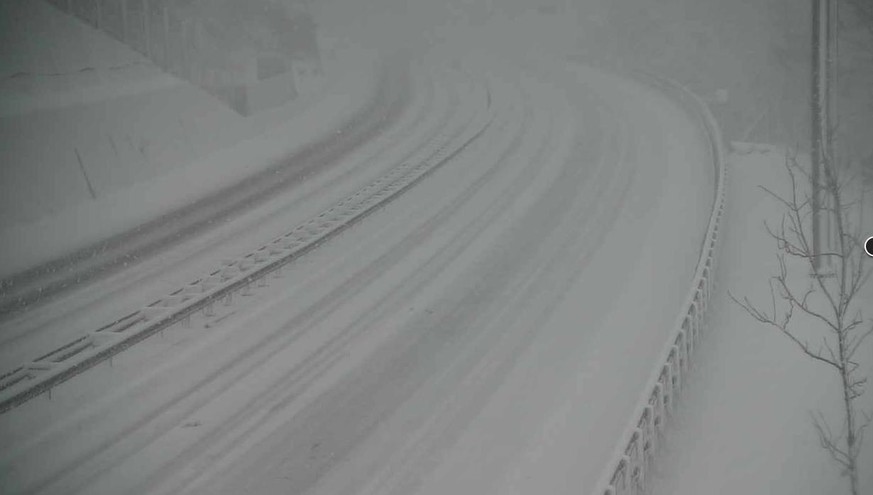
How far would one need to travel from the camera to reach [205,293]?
14383 millimetres

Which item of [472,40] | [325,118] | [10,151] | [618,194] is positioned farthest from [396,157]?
[472,40]

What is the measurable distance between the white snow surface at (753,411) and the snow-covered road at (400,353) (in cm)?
87

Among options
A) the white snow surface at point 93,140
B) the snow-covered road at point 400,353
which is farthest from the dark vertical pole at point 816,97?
the white snow surface at point 93,140

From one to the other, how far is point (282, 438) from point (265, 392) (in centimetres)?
132

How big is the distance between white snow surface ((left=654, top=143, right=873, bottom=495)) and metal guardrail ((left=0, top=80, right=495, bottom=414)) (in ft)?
26.5

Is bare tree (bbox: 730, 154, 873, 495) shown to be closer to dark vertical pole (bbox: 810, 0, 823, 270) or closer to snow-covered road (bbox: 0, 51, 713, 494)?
dark vertical pole (bbox: 810, 0, 823, 270)

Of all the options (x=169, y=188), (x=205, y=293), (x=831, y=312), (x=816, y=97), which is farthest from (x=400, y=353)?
(x=169, y=188)

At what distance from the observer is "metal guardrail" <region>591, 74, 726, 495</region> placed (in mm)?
8859

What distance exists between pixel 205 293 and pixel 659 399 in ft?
26.4

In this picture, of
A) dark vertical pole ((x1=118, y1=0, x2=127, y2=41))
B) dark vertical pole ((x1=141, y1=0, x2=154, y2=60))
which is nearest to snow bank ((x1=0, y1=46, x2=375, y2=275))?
dark vertical pole ((x1=141, y1=0, x2=154, y2=60))

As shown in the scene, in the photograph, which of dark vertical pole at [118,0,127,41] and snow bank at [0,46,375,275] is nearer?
snow bank at [0,46,375,275]

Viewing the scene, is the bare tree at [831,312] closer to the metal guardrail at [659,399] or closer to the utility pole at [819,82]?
the utility pole at [819,82]

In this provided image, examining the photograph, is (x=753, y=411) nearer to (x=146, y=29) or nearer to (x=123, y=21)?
(x=123, y=21)

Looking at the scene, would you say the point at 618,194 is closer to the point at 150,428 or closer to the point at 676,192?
the point at 676,192
